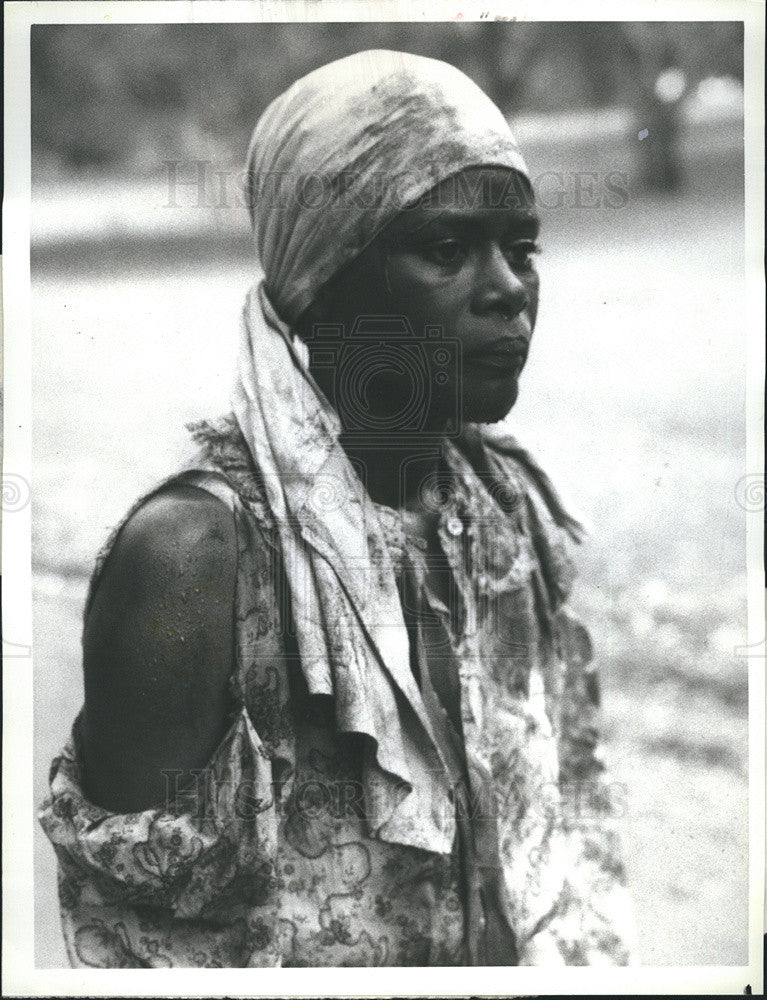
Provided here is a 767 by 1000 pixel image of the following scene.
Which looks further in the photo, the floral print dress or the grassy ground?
the grassy ground

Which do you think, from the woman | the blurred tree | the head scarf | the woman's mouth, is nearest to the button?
the woman

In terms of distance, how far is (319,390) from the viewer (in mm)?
2605

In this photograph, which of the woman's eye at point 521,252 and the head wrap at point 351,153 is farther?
the woman's eye at point 521,252

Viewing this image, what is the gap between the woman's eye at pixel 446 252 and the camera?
8.37ft

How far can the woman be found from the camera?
2.53 metres

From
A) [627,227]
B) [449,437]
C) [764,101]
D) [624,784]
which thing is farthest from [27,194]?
[624,784]

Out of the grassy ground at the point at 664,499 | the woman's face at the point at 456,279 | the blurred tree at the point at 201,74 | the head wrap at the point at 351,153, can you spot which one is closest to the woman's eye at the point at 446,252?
the woman's face at the point at 456,279

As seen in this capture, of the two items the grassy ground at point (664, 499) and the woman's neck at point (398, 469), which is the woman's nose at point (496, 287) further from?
the woman's neck at point (398, 469)

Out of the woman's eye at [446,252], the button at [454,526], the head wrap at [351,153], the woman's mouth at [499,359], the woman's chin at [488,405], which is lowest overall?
the button at [454,526]

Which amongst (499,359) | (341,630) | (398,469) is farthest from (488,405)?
(341,630)

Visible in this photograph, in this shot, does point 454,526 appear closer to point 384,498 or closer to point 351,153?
point 384,498

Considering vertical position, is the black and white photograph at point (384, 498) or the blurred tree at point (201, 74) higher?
the blurred tree at point (201, 74)

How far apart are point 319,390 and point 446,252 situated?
1.33 feet

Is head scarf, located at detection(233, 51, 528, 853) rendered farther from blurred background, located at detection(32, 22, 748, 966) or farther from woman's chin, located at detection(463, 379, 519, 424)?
woman's chin, located at detection(463, 379, 519, 424)
